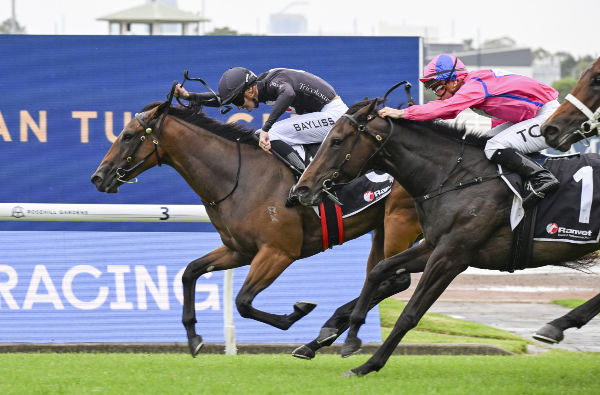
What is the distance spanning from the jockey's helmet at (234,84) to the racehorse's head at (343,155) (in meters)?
1.19

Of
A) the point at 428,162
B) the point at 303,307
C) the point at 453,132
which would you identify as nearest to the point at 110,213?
the point at 303,307

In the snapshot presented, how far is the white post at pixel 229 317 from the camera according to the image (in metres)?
7.34

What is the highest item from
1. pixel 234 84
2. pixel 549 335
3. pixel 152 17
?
pixel 152 17

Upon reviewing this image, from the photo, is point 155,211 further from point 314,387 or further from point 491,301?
point 491,301

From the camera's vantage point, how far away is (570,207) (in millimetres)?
5617

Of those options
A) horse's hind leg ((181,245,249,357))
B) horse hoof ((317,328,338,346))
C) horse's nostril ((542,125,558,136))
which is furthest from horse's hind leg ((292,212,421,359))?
horse's nostril ((542,125,558,136))

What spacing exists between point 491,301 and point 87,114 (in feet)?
17.3

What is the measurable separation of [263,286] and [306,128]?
3.95 feet

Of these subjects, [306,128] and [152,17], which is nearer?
[306,128]

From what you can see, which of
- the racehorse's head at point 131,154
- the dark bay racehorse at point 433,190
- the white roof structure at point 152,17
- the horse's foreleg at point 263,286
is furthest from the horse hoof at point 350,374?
the white roof structure at point 152,17

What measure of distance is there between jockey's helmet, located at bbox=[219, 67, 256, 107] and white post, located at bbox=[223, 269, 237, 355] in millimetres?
1412

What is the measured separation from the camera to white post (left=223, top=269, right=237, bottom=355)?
7340mm

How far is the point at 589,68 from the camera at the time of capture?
17.6 ft

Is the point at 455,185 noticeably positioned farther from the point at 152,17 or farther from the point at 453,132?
the point at 152,17
